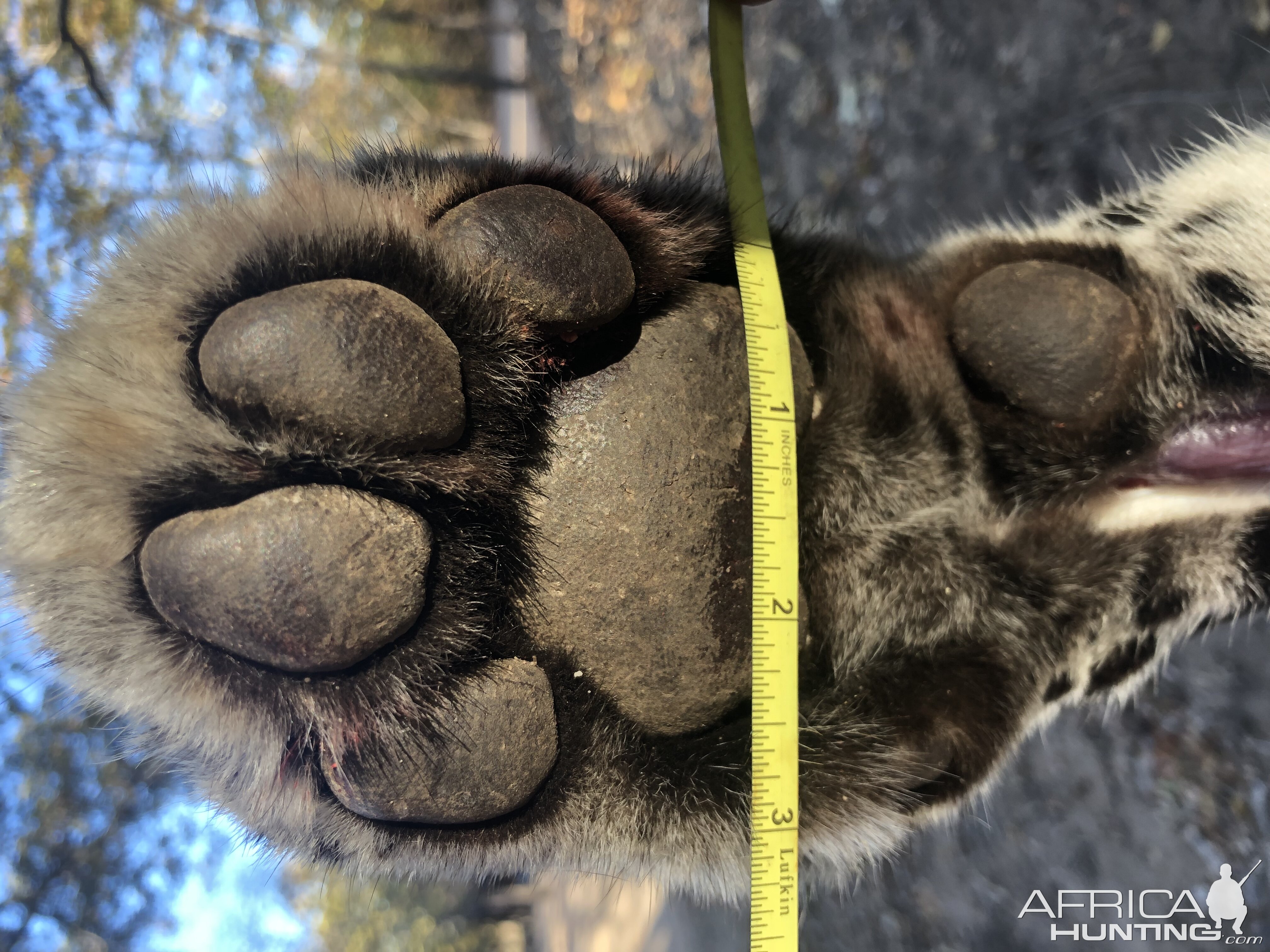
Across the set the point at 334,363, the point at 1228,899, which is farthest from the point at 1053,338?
the point at 1228,899

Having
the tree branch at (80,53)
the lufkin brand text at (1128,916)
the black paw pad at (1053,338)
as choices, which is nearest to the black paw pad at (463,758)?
the black paw pad at (1053,338)

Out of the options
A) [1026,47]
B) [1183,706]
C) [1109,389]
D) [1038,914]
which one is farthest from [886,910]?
[1026,47]

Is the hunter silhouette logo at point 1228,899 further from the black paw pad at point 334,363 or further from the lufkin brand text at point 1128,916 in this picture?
the black paw pad at point 334,363

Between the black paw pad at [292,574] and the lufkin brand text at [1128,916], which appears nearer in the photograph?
the black paw pad at [292,574]

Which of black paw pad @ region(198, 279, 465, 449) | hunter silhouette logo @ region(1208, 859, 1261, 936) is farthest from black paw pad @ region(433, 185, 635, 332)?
hunter silhouette logo @ region(1208, 859, 1261, 936)

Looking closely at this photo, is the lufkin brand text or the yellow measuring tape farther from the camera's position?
the lufkin brand text

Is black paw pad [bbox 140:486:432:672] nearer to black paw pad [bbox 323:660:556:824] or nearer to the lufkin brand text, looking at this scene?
black paw pad [bbox 323:660:556:824]
